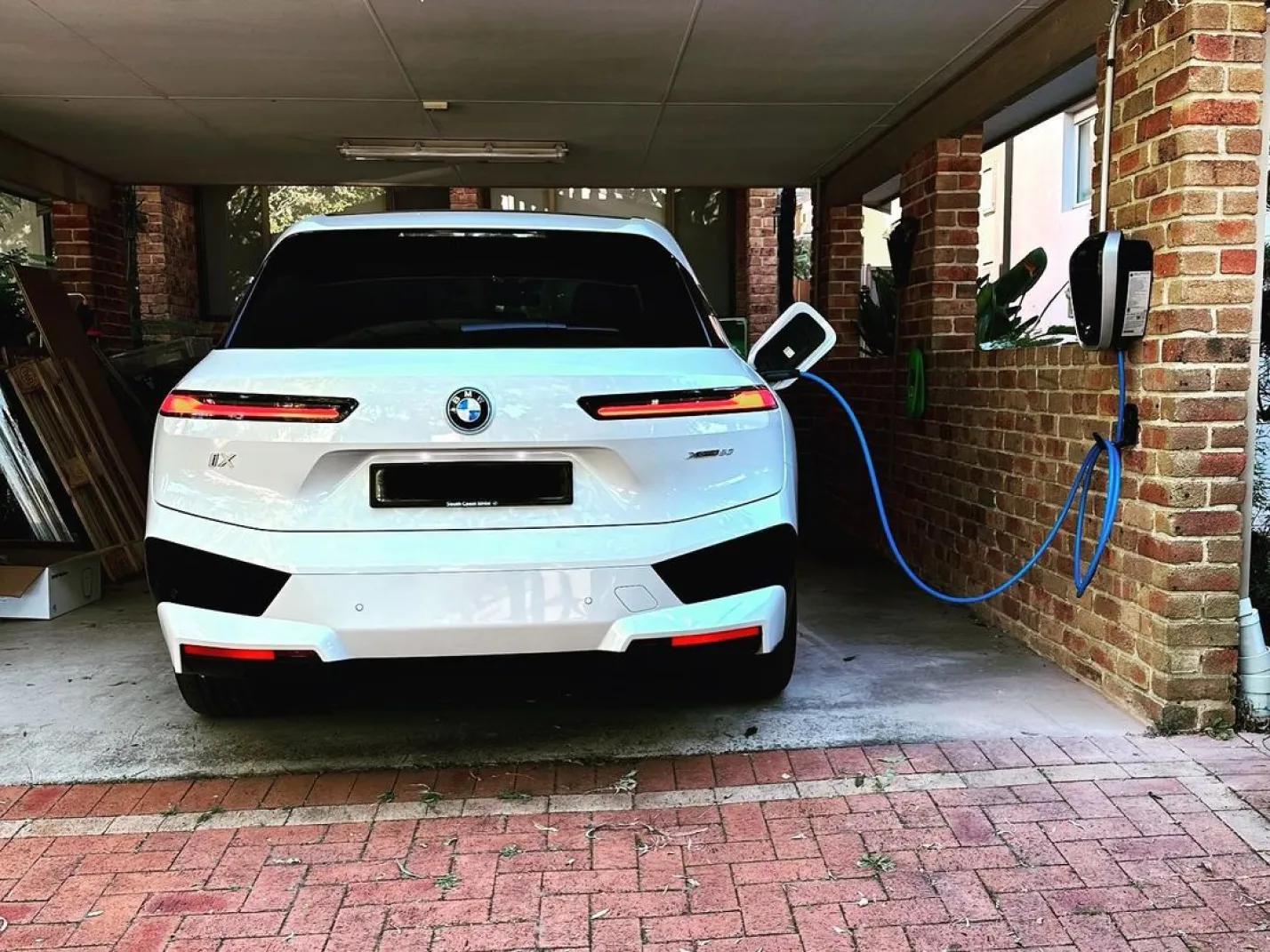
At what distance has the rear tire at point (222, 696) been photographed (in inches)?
133

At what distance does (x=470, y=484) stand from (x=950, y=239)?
12.2ft

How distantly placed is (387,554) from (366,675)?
0.38 metres

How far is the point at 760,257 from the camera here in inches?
381

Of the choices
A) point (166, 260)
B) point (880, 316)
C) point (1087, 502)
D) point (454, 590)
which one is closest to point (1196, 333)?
point (1087, 502)

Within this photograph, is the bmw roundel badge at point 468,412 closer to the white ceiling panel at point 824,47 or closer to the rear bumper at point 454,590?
the rear bumper at point 454,590

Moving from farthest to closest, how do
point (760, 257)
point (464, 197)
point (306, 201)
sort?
1. point (306, 201)
2. point (464, 197)
3. point (760, 257)

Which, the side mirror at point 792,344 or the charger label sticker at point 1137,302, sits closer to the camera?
the charger label sticker at point 1137,302

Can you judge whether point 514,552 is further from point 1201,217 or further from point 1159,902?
point 1201,217

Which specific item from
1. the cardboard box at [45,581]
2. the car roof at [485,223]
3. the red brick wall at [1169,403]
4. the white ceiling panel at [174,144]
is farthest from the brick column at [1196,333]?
the cardboard box at [45,581]

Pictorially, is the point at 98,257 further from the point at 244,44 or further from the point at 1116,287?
the point at 1116,287

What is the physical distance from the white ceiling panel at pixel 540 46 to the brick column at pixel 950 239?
5.14 feet

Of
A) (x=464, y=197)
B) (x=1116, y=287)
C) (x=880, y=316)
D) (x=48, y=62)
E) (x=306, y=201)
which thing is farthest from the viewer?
(x=306, y=201)

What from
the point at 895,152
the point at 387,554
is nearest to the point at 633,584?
the point at 387,554

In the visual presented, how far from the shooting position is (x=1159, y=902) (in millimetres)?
2377
